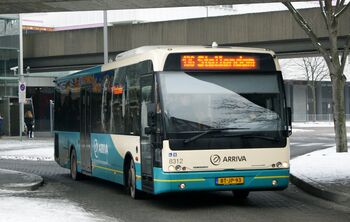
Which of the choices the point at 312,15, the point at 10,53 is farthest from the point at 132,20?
the point at 312,15

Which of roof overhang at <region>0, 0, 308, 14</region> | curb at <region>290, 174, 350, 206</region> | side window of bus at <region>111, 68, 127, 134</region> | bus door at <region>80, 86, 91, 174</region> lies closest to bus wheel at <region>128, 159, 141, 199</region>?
side window of bus at <region>111, 68, 127, 134</region>

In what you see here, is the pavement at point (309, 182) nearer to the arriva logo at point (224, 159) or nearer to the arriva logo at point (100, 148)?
the arriva logo at point (100, 148)

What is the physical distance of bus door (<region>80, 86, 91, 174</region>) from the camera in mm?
17219

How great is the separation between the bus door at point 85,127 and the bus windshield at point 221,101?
540 centimetres

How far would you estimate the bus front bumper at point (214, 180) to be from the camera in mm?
11914

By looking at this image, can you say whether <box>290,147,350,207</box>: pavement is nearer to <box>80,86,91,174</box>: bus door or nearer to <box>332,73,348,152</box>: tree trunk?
<box>332,73,348,152</box>: tree trunk

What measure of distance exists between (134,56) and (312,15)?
22.0 metres

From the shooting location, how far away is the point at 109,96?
15.4 m

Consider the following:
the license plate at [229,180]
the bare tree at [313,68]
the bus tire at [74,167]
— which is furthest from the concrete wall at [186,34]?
the bare tree at [313,68]

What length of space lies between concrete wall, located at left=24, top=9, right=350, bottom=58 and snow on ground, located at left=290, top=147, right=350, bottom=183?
505 inches

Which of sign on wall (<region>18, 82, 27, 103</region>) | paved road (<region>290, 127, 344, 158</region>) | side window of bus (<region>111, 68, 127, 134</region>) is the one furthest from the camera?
sign on wall (<region>18, 82, 27, 103</region>)

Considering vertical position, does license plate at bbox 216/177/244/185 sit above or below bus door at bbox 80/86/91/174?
below

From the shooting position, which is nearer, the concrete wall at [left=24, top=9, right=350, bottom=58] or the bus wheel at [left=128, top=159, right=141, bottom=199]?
the bus wheel at [left=128, top=159, right=141, bottom=199]

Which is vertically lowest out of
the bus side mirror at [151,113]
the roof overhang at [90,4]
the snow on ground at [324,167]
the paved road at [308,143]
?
the paved road at [308,143]
